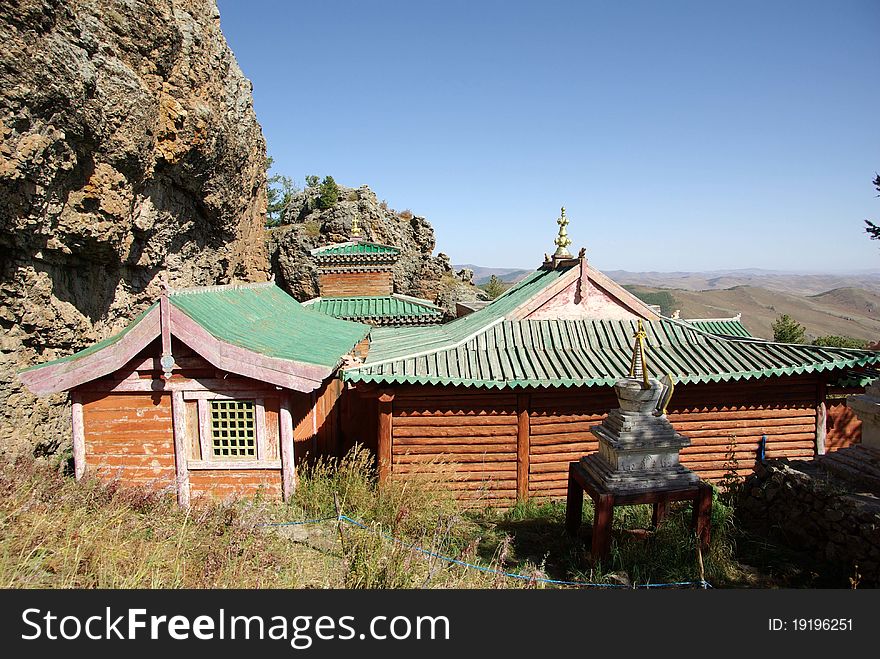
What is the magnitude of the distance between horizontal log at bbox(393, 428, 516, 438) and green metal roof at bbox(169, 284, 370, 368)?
73.7 inches

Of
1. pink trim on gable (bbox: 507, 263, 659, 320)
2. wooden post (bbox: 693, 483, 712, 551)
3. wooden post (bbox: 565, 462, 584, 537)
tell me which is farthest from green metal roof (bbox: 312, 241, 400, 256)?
wooden post (bbox: 693, 483, 712, 551)

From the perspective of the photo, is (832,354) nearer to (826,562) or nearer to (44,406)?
(826,562)

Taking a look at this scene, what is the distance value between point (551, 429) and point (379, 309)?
1262 centimetres

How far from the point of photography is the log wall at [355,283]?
2136 centimetres

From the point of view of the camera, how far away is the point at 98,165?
12.3 m

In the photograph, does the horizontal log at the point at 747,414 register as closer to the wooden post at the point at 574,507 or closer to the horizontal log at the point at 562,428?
the horizontal log at the point at 562,428

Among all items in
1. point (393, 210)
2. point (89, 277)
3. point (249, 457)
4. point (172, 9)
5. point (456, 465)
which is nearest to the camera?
point (249, 457)

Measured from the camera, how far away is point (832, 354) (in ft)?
29.3

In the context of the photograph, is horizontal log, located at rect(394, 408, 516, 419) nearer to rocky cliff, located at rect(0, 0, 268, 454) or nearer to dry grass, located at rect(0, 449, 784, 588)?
dry grass, located at rect(0, 449, 784, 588)

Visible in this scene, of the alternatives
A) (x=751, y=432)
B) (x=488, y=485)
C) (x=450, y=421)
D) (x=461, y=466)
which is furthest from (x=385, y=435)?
(x=751, y=432)

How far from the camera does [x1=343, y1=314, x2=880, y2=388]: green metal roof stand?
326 inches

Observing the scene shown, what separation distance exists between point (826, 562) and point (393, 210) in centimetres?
3727

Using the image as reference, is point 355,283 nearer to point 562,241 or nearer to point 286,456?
point 562,241

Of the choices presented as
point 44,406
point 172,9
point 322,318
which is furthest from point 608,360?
point 172,9
